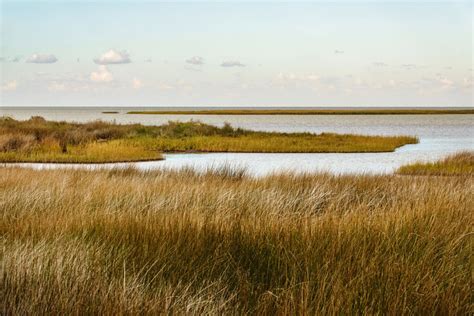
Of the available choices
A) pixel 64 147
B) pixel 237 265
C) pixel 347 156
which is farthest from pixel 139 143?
pixel 237 265

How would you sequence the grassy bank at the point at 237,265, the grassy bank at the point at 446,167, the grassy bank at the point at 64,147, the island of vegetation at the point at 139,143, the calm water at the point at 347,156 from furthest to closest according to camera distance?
the island of vegetation at the point at 139,143 < the grassy bank at the point at 64,147 < the calm water at the point at 347,156 < the grassy bank at the point at 446,167 < the grassy bank at the point at 237,265

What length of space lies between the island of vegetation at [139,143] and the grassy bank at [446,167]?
11.9 m

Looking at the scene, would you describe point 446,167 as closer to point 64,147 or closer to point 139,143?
point 64,147

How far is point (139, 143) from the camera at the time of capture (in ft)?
116

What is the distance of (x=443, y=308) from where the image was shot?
163 inches

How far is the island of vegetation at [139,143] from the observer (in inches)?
1091

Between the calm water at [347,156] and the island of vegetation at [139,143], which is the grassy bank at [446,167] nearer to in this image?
the calm water at [347,156]

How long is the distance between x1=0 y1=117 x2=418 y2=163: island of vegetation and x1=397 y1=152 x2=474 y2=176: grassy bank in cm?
1194

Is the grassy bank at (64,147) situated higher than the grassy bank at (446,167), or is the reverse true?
the grassy bank at (64,147)

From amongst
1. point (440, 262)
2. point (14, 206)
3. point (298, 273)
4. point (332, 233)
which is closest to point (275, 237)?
point (332, 233)

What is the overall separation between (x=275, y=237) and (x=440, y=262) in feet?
4.91

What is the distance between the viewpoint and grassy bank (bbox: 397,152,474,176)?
2027 centimetres

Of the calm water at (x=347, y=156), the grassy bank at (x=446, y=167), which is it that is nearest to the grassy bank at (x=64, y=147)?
the calm water at (x=347, y=156)

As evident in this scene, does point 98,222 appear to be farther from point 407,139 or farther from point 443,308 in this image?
point 407,139
